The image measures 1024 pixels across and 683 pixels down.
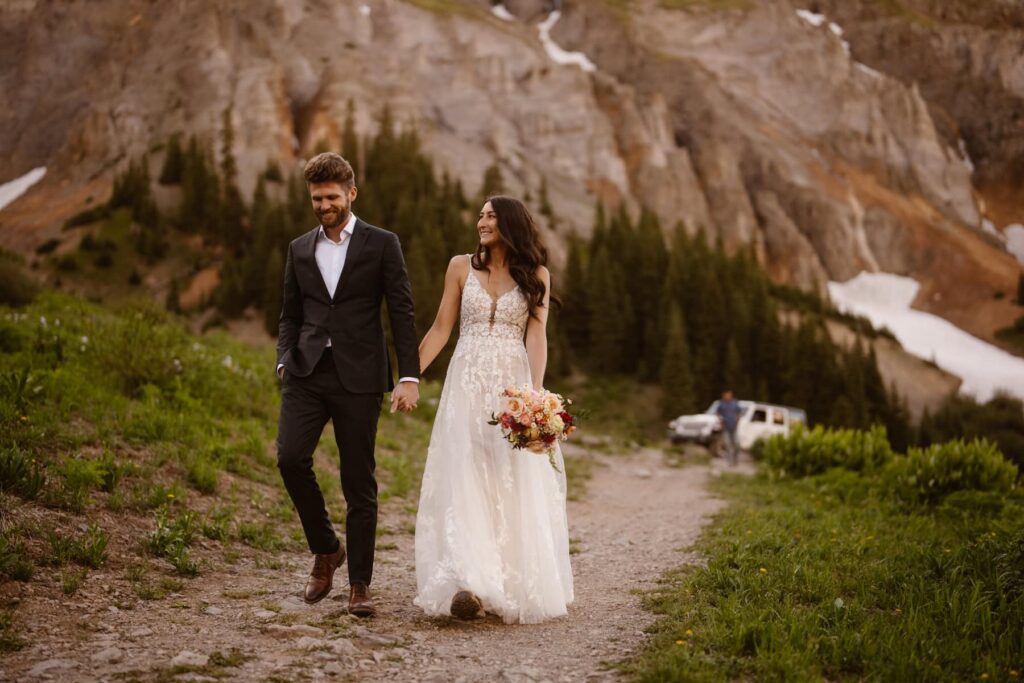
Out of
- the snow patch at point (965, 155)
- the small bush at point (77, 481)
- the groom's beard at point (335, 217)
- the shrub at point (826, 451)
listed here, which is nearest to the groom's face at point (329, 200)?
the groom's beard at point (335, 217)

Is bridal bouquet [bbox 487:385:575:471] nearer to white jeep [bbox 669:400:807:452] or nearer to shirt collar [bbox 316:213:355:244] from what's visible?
shirt collar [bbox 316:213:355:244]

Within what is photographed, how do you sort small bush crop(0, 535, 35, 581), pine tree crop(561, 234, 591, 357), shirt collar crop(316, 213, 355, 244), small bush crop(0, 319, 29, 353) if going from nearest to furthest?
small bush crop(0, 535, 35, 581) → shirt collar crop(316, 213, 355, 244) → small bush crop(0, 319, 29, 353) → pine tree crop(561, 234, 591, 357)

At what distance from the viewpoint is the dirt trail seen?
13.1 ft

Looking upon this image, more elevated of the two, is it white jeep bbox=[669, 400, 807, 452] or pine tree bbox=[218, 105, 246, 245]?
pine tree bbox=[218, 105, 246, 245]

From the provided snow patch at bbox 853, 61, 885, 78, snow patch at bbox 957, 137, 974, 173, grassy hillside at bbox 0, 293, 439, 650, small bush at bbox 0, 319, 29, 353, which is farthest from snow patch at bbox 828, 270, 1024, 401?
small bush at bbox 0, 319, 29, 353

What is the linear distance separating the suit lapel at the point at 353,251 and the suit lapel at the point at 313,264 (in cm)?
9

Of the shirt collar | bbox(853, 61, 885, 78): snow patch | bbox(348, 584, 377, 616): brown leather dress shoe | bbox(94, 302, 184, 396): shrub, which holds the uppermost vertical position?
bbox(853, 61, 885, 78): snow patch

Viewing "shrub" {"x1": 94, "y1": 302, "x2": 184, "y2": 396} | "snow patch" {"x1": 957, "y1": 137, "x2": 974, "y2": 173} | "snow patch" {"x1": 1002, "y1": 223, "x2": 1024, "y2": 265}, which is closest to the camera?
"shrub" {"x1": 94, "y1": 302, "x2": 184, "y2": 396}

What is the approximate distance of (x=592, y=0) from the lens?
143125mm

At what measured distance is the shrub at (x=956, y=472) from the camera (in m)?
10.4

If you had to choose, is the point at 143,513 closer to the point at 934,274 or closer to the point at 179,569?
the point at 179,569

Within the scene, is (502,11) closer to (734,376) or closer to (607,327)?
(607,327)

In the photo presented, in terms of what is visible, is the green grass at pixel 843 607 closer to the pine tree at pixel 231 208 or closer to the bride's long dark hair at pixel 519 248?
the bride's long dark hair at pixel 519 248

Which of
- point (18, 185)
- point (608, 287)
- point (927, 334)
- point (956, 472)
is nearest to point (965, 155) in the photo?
point (927, 334)
